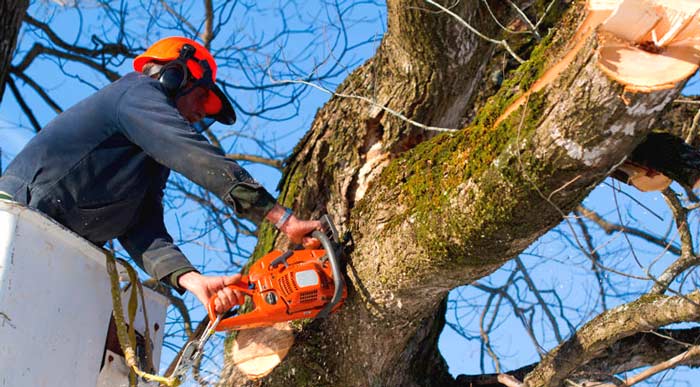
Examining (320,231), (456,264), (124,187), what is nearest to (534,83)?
(456,264)

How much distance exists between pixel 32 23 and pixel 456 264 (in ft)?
15.4

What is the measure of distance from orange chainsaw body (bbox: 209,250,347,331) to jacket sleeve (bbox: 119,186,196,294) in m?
0.29

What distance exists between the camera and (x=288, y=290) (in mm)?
2594

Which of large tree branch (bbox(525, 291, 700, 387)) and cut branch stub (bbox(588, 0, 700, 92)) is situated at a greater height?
cut branch stub (bbox(588, 0, 700, 92))

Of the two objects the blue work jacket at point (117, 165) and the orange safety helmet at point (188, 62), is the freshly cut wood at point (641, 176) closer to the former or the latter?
the blue work jacket at point (117, 165)

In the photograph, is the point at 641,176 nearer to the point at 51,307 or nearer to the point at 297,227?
the point at 297,227

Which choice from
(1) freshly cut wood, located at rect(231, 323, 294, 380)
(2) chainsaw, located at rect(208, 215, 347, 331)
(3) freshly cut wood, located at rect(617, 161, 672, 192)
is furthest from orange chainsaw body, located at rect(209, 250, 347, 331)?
(3) freshly cut wood, located at rect(617, 161, 672, 192)

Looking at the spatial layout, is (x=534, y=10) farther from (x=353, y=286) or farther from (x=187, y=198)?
(x=187, y=198)

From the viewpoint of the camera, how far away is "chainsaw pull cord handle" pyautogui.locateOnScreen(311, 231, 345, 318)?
8.33 ft

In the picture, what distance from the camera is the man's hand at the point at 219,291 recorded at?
103 inches

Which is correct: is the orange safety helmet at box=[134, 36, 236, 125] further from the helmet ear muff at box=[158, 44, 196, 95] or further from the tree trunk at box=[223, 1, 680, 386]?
the tree trunk at box=[223, 1, 680, 386]

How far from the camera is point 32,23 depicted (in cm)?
581

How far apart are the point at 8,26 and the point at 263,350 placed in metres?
2.34

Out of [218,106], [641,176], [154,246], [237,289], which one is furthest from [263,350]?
[641,176]
